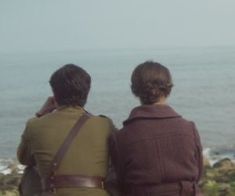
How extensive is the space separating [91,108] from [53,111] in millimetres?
32205

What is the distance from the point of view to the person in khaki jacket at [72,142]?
14.1 feet

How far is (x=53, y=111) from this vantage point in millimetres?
4594

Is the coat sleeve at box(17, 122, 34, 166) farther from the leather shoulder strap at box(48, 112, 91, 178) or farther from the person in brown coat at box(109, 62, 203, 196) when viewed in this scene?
the person in brown coat at box(109, 62, 203, 196)

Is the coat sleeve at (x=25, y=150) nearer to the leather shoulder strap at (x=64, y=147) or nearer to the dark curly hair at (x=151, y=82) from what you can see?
the leather shoulder strap at (x=64, y=147)

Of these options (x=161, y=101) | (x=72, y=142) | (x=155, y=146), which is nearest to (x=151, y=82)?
(x=161, y=101)

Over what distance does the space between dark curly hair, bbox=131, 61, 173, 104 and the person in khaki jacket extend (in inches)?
11.8

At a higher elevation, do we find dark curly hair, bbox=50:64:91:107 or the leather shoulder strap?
dark curly hair, bbox=50:64:91:107

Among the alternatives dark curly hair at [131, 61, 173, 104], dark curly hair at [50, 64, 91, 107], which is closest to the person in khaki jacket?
dark curly hair at [50, 64, 91, 107]

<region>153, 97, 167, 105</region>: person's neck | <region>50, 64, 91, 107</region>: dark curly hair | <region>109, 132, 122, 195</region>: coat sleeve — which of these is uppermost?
<region>50, 64, 91, 107</region>: dark curly hair

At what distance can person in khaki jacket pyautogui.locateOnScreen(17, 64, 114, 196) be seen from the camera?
4309mm

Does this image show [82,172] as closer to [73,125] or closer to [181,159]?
[73,125]

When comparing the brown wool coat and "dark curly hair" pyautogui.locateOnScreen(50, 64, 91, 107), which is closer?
the brown wool coat

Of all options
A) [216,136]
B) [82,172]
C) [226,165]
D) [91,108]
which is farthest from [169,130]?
[91,108]

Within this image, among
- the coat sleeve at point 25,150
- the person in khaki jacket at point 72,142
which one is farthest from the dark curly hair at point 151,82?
the coat sleeve at point 25,150
